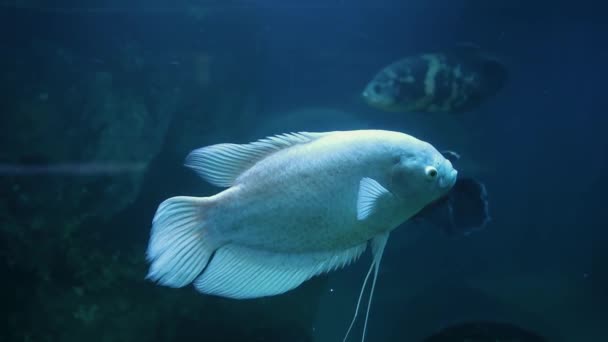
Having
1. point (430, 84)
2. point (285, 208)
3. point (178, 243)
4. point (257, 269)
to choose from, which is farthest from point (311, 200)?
point (430, 84)

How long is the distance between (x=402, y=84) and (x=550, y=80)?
400 cm

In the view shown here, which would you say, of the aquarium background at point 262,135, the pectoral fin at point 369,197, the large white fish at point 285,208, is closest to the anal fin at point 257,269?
the large white fish at point 285,208

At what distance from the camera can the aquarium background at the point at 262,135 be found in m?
3.01

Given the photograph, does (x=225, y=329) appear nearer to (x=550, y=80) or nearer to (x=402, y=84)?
(x=402, y=84)

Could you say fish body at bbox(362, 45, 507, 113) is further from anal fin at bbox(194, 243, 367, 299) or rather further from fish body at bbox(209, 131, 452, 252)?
anal fin at bbox(194, 243, 367, 299)

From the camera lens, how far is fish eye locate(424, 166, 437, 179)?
50.7 inches

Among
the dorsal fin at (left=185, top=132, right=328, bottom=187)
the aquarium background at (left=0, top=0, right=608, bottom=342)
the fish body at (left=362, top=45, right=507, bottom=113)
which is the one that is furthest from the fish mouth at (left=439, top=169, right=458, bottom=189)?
the fish body at (left=362, top=45, right=507, bottom=113)

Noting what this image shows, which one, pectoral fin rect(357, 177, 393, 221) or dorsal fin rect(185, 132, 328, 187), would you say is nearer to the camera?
pectoral fin rect(357, 177, 393, 221)

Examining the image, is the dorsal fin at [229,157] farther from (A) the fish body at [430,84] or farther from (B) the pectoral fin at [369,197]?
(A) the fish body at [430,84]

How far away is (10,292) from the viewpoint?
299cm

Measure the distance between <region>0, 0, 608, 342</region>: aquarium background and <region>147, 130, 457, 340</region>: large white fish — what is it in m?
1.83

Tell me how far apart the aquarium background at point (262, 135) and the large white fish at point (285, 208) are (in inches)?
72.0

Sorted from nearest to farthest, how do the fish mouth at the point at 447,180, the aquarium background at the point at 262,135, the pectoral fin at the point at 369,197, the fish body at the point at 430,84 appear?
1. the pectoral fin at the point at 369,197
2. the fish mouth at the point at 447,180
3. the aquarium background at the point at 262,135
4. the fish body at the point at 430,84

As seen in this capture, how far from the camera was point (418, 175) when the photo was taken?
4.29 ft
